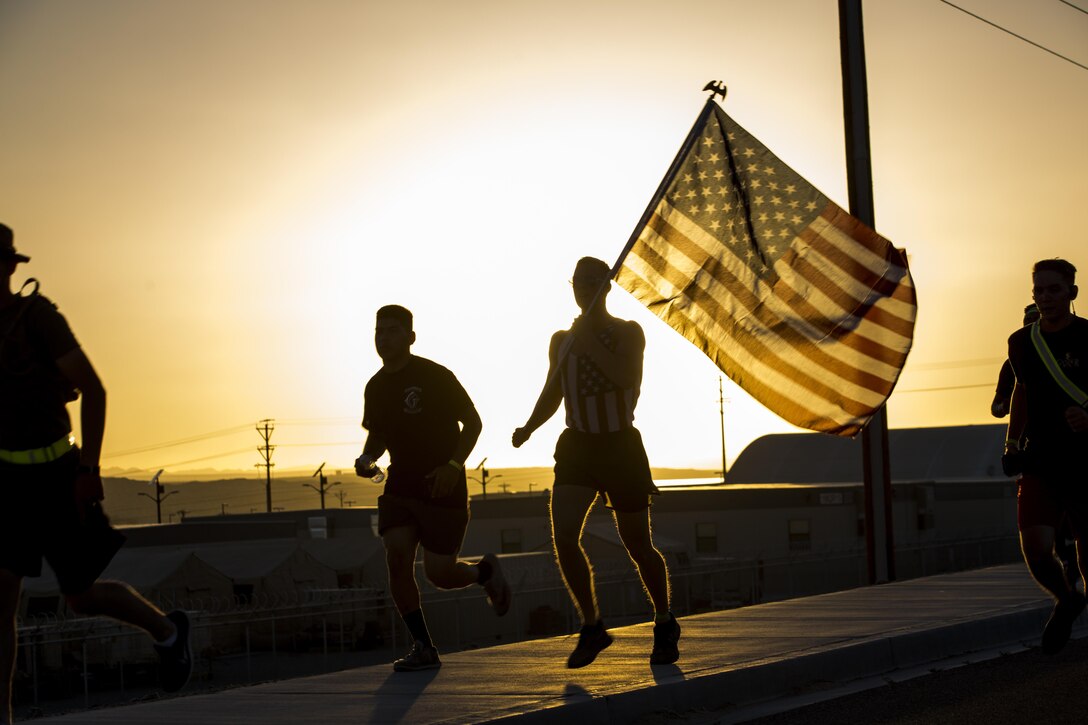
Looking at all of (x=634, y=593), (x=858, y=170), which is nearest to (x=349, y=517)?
(x=634, y=593)

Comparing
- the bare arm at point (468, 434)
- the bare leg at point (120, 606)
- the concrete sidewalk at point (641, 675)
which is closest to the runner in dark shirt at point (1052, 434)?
the concrete sidewalk at point (641, 675)

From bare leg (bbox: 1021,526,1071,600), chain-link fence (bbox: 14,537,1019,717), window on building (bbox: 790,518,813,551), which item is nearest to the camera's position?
bare leg (bbox: 1021,526,1071,600)

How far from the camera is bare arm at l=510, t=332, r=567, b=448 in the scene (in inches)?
331

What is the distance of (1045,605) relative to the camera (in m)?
11.0

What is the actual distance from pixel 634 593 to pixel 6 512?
4439cm

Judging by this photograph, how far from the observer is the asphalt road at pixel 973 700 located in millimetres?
6805

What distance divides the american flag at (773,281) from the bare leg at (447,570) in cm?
201

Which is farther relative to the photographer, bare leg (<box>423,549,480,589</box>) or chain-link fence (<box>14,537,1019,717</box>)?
chain-link fence (<box>14,537,1019,717</box>)

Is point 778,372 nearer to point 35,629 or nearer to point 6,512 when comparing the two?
point 6,512

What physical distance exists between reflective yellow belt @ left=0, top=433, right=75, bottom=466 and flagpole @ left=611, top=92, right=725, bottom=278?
373 centimetres

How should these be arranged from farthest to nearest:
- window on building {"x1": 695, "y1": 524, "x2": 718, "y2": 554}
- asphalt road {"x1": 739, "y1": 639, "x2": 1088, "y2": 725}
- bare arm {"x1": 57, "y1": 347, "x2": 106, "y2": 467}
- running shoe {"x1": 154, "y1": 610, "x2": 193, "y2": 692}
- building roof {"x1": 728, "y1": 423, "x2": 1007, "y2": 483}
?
building roof {"x1": 728, "y1": 423, "x2": 1007, "y2": 483} < window on building {"x1": 695, "y1": 524, "x2": 718, "y2": 554} < asphalt road {"x1": 739, "y1": 639, "x2": 1088, "y2": 725} < running shoe {"x1": 154, "y1": 610, "x2": 193, "y2": 692} < bare arm {"x1": 57, "y1": 347, "x2": 106, "y2": 467}

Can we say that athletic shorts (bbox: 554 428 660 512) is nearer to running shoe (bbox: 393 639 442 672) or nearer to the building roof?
running shoe (bbox: 393 639 442 672)

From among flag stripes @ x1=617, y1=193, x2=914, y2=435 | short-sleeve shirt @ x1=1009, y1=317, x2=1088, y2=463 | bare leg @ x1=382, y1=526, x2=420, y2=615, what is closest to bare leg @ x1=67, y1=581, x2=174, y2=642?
bare leg @ x1=382, y1=526, x2=420, y2=615

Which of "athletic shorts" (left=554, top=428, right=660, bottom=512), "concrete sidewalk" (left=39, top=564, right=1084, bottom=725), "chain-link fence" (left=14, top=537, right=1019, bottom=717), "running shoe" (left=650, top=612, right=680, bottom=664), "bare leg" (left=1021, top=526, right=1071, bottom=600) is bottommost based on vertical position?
"chain-link fence" (left=14, top=537, right=1019, bottom=717)
